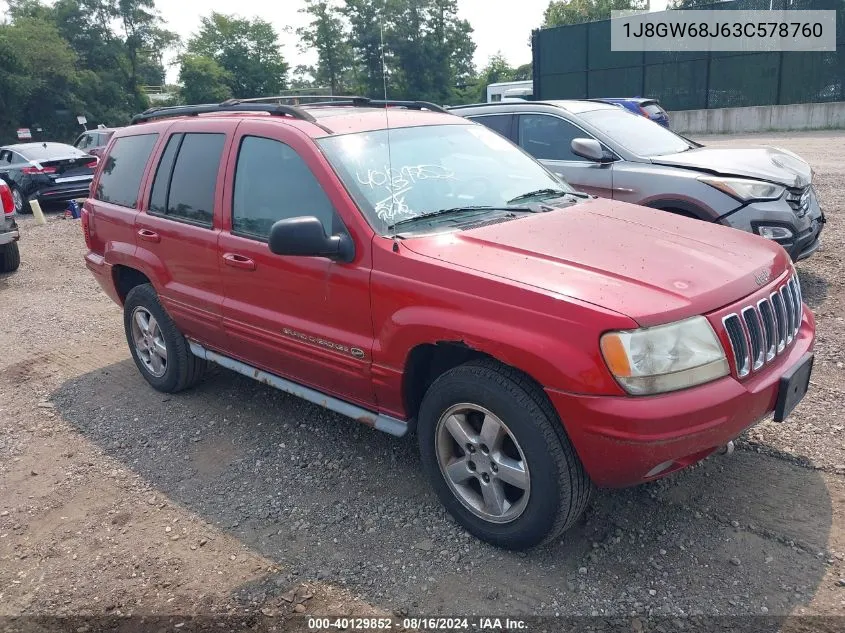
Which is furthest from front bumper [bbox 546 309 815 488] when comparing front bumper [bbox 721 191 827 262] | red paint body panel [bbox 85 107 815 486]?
front bumper [bbox 721 191 827 262]

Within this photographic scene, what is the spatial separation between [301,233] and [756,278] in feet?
6.54

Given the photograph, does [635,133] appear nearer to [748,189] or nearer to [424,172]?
[748,189]

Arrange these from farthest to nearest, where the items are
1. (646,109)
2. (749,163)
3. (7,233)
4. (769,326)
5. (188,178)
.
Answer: (646,109), (7,233), (749,163), (188,178), (769,326)

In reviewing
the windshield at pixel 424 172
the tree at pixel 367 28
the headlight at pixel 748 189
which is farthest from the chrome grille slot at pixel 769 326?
the tree at pixel 367 28

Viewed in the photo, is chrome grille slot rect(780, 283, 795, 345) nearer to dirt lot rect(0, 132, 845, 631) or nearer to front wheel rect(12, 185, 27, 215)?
dirt lot rect(0, 132, 845, 631)

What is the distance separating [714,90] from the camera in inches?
941

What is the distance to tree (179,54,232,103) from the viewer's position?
45.6 metres

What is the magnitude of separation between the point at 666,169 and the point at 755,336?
148 inches

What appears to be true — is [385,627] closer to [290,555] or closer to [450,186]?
[290,555]

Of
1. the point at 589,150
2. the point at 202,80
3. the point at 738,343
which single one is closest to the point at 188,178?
the point at 738,343

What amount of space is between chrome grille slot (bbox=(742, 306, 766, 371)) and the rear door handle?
353 centimetres

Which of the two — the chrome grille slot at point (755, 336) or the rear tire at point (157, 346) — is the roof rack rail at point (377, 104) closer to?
the rear tire at point (157, 346)

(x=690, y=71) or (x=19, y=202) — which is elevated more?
(x=690, y=71)

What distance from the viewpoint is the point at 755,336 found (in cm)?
290
